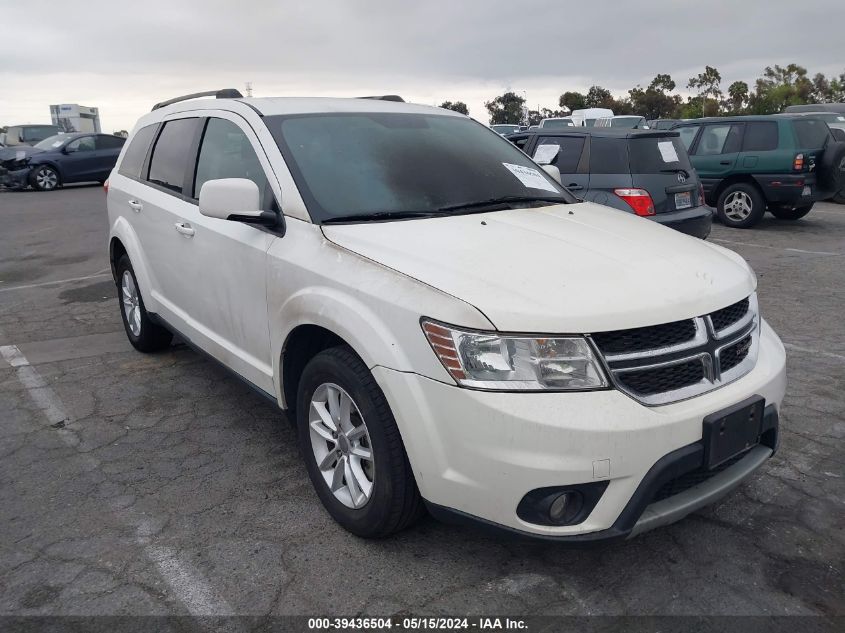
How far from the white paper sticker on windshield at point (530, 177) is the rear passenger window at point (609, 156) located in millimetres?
3585

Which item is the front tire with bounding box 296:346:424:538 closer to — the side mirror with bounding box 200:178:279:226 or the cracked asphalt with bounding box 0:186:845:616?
the cracked asphalt with bounding box 0:186:845:616

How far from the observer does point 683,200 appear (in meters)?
7.18

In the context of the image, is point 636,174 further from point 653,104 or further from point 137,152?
point 653,104

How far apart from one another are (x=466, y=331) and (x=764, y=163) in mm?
10218

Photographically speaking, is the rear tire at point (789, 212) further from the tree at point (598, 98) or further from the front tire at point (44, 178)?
the tree at point (598, 98)

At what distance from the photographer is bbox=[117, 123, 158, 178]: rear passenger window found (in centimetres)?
487

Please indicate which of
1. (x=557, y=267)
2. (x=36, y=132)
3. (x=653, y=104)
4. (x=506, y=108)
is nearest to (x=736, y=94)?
(x=653, y=104)

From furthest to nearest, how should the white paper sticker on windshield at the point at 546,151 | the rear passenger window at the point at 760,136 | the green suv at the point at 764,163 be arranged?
the rear passenger window at the point at 760,136, the green suv at the point at 764,163, the white paper sticker on windshield at the point at 546,151

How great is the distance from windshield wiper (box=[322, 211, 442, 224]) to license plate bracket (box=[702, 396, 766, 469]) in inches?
55.9

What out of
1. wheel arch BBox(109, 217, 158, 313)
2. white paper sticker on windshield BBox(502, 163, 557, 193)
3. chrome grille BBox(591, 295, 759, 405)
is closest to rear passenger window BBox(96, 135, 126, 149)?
wheel arch BBox(109, 217, 158, 313)

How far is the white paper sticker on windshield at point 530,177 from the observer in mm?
3751

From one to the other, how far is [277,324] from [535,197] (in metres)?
1.45

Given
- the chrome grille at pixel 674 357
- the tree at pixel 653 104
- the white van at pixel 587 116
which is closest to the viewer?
the chrome grille at pixel 674 357

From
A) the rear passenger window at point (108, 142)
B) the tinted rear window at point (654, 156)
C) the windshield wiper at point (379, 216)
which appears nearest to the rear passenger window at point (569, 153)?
the tinted rear window at point (654, 156)
